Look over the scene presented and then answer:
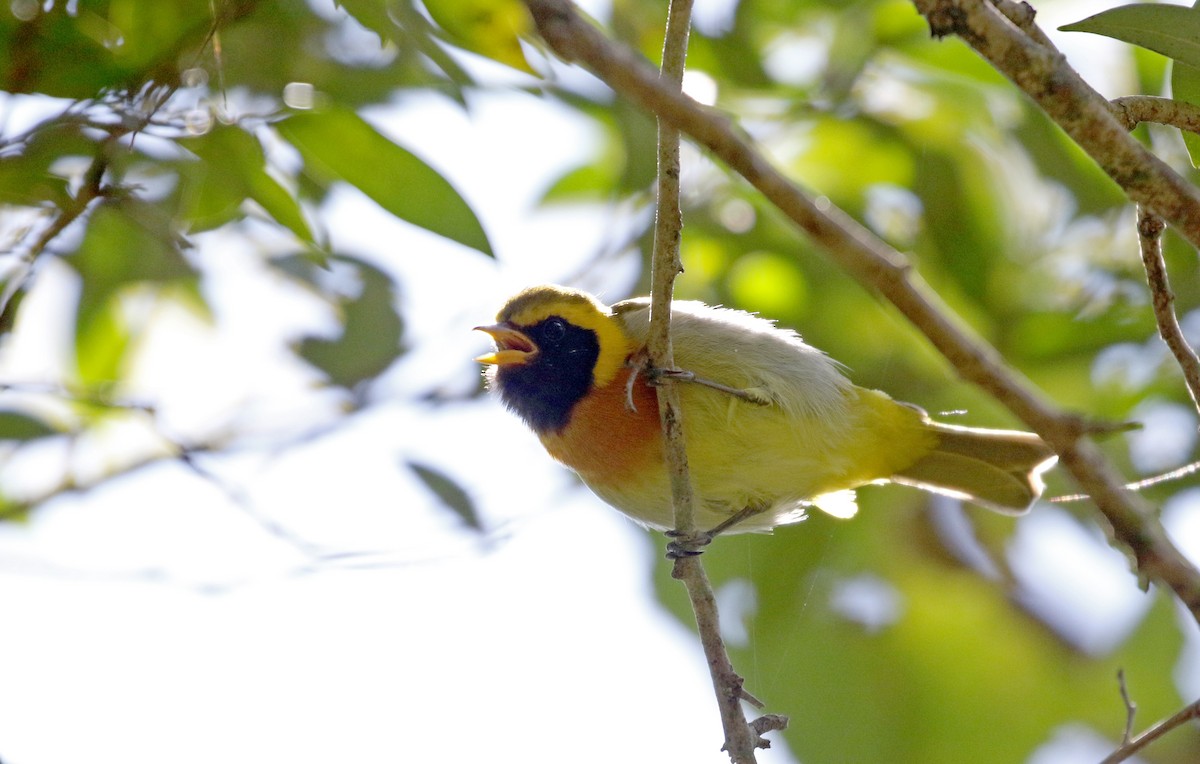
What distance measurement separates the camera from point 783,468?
347 centimetres

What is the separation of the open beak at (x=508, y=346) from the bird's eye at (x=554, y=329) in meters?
0.05

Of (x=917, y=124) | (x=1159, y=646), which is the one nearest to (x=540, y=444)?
(x=917, y=124)

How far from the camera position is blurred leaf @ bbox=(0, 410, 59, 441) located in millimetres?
3926

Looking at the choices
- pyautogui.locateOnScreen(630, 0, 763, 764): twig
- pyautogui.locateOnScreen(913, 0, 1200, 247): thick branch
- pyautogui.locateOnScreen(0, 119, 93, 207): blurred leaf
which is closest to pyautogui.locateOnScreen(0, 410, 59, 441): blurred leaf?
pyautogui.locateOnScreen(0, 119, 93, 207): blurred leaf

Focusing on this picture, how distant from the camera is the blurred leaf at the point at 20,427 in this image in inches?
155

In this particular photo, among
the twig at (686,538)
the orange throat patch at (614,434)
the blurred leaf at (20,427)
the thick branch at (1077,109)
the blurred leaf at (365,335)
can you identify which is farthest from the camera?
the blurred leaf at (365,335)

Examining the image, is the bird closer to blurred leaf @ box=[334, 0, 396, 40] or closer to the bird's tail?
the bird's tail

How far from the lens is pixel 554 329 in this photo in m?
3.68

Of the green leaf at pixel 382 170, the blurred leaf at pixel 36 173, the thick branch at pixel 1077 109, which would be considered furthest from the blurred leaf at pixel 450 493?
the thick branch at pixel 1077 109

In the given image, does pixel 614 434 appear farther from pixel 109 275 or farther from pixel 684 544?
pixel 109 275

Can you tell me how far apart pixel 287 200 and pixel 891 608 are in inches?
146

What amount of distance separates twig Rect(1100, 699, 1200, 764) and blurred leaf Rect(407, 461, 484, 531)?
2403 millimetres

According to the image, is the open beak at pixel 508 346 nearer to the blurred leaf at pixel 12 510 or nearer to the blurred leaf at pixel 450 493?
the blurred leaf at pixel 450 493

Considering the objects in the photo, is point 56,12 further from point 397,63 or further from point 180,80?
point 397,63
